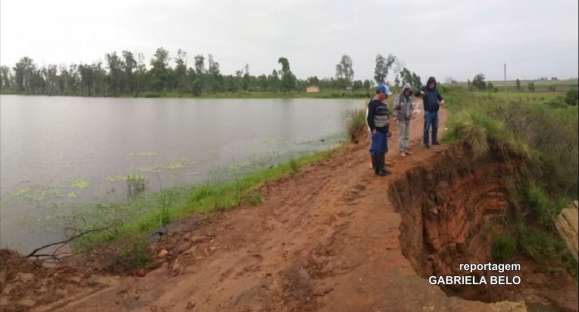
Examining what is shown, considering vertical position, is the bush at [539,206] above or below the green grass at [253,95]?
below

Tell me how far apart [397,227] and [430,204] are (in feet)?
11.5

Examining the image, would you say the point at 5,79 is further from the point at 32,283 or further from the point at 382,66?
the point at 32,283

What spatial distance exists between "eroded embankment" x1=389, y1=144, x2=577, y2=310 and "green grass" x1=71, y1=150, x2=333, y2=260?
3.32 meters

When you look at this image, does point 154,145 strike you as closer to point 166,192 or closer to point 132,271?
point 166,192

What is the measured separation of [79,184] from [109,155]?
5389 millimetres

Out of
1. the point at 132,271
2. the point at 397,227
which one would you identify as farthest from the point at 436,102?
the point at 132,271

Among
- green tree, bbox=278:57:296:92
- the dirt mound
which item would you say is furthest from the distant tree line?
the dirt mound

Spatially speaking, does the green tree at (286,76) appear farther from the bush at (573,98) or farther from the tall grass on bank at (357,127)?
the tall grass on bank at (357,127)

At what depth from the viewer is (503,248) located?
454 inches

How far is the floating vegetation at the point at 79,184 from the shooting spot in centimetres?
1354

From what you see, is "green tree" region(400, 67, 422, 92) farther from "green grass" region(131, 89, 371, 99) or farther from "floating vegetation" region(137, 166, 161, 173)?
"green grass" region(131, 89, 371, 99)

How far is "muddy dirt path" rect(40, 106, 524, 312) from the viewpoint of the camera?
4816mm

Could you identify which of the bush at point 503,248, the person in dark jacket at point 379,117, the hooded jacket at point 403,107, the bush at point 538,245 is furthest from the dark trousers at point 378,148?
the bush at point 538,245

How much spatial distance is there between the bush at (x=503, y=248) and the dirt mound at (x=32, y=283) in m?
9.66
